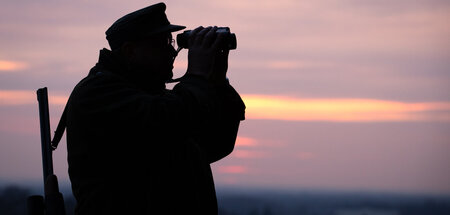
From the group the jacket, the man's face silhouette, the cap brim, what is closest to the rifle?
the jacket

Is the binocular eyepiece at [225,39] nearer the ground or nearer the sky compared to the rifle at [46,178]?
nearer the sky

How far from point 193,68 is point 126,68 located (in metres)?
0.33

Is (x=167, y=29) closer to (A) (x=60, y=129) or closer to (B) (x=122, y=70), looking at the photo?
(B) (x=122, y=70)

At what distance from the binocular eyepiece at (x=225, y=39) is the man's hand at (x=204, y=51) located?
0.02 metres

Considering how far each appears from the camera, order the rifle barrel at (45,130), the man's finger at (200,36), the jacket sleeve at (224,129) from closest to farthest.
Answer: the man's finger at (200,36)
the jacket sleeve at (224,129)
the rifle barrel at (45,130)

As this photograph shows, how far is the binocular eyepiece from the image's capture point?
3625 mm

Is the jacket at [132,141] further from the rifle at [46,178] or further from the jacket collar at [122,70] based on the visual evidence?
the rifle at [46,178]

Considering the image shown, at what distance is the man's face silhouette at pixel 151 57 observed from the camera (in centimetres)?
369

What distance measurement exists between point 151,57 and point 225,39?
0.35 metres

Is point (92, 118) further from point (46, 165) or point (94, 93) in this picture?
point (46, 165)

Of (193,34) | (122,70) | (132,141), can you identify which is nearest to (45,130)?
(122,70)

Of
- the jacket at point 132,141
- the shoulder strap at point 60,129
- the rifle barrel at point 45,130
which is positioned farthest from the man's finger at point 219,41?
the rifle barrel at point 45,130

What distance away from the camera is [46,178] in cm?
416

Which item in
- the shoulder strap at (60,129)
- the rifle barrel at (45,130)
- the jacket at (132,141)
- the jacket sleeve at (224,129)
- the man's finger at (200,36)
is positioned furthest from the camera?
the rifle barrel at (45,130)
